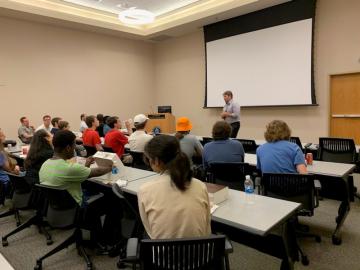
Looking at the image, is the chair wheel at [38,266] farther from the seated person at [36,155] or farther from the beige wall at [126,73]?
the beige wall at [126,73]

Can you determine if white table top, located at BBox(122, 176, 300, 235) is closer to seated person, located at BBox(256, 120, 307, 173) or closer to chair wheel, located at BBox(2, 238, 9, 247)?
seated person, located at BBox(256, 120, 307, 173)

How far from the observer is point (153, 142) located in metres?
1.54

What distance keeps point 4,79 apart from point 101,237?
20.2 ft

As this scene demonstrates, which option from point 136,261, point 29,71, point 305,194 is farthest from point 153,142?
point 29,71

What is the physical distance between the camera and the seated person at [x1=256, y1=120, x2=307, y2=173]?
2604 millimetres

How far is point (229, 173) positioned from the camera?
304cm

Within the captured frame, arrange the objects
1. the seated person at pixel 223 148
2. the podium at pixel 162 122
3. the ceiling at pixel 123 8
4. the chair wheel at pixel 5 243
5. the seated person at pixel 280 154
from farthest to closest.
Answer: the podium at pixel 162 122 → the ceiling at pixel 123 8 → the seated person at pixel 223 148 → the chair wheel at pixel 5 243 → the seated person at pixel 280 154

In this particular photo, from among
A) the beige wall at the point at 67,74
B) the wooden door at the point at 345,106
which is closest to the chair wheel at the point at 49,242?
the beige wall at the point at 67,74

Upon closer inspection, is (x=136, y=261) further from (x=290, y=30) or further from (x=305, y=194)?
(x=290, y=30)

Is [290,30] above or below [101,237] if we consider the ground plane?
above

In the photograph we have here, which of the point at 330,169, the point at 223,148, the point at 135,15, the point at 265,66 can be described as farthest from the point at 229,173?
the point at 135,15

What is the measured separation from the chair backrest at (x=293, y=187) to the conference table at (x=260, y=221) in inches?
11.4

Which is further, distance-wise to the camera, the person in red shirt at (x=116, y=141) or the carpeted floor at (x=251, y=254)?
the person in red shirt at (x=116, y=141)

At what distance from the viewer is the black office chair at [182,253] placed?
1311 mm
